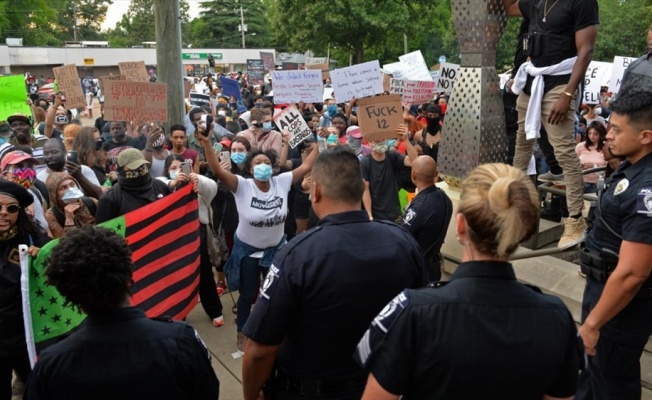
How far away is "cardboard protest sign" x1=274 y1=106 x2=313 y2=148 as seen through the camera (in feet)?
21.8

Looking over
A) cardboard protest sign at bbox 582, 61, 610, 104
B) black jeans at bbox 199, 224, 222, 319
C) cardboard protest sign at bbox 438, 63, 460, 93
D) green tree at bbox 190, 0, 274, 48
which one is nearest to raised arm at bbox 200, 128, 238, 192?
black jeans at bbox 199, 224, 222, 319

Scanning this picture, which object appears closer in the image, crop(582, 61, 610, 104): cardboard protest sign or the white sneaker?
the white sneaker

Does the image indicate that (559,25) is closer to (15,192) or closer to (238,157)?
(238,157)

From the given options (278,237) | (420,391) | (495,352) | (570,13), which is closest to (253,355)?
(420,391)

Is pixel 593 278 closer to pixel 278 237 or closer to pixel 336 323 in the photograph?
pixel 336 323

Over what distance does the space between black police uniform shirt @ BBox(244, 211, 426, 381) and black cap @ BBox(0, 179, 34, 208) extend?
2.00 meters

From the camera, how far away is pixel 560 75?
4.55 metres

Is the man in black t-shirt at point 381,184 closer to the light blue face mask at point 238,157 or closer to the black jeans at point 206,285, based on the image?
the light blue face mask at point 238,157

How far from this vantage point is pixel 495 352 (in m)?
1.69

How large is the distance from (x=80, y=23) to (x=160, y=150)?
10113 centimetres

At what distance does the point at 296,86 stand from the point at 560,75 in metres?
5.18

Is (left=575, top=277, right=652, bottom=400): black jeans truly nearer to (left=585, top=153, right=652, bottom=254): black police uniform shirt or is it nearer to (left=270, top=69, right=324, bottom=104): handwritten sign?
(left=585, top=153, right=652, bottom=254): black police uniform shirt

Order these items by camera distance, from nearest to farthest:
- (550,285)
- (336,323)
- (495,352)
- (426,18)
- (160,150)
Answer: (495,352), (336,323), (550,285), (160,150), (426,18)

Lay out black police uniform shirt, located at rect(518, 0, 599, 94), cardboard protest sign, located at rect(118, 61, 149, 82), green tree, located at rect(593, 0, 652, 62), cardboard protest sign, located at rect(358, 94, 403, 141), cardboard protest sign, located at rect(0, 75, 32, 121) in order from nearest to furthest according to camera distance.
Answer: black police uniform shirt, located at rect(518, 0, 599, 94) → cardboard protest sign, located at rect(358, 94, 403, 141) → cardboard protest sign, located at rect(0, 75, 32, 121) → cardboard protest sign, located at rect(118, 61, 149, 82) → green tree, located at rect(593, 0, 652, 62)
